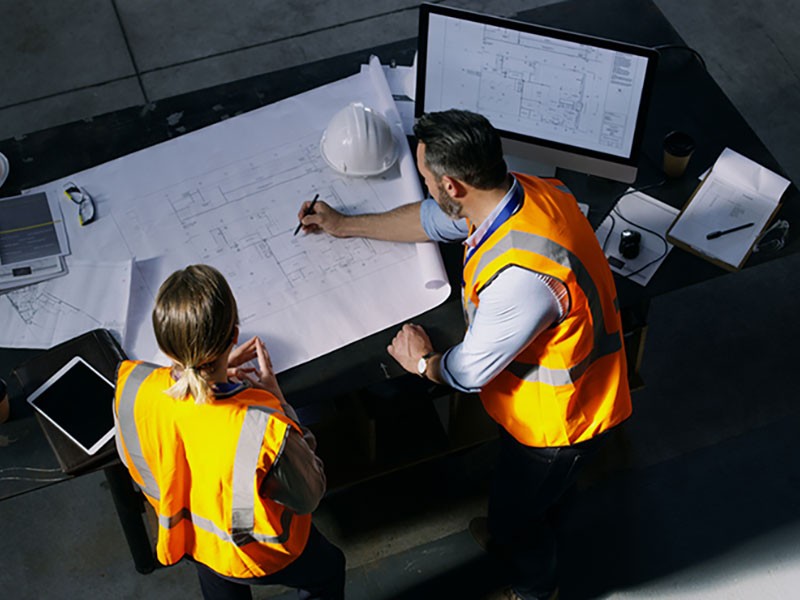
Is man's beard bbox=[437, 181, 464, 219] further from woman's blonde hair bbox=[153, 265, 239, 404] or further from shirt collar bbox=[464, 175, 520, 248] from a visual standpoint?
woman's blonde hair bbox=[153, 265, 239, 404]

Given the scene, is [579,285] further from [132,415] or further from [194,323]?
[132,415]

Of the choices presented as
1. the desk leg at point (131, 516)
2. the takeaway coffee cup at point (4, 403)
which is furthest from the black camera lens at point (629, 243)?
the takeaway coffee cup at point (4, 403)

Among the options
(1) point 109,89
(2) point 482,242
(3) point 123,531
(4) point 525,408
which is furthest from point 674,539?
(1) point 109,89

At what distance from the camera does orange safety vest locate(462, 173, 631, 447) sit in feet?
6.59

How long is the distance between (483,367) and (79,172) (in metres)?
1.35

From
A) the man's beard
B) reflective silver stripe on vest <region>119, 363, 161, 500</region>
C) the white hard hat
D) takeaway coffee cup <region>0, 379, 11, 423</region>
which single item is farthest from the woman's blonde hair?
the white hard hat

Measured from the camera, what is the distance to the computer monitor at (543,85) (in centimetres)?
245

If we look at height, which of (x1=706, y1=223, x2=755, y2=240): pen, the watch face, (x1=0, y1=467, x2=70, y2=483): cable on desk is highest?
(x1=706, y1=223, x2=755, y2=240): pen

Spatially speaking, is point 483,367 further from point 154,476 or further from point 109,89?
point 109,89

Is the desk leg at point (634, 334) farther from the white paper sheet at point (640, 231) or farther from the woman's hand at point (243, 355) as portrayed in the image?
the woman's hand at point (243, 355)

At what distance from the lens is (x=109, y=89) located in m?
4.33

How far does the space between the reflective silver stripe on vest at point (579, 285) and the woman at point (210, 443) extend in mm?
524

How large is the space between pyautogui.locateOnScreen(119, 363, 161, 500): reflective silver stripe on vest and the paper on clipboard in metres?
1.44

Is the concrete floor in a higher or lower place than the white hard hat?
lower
